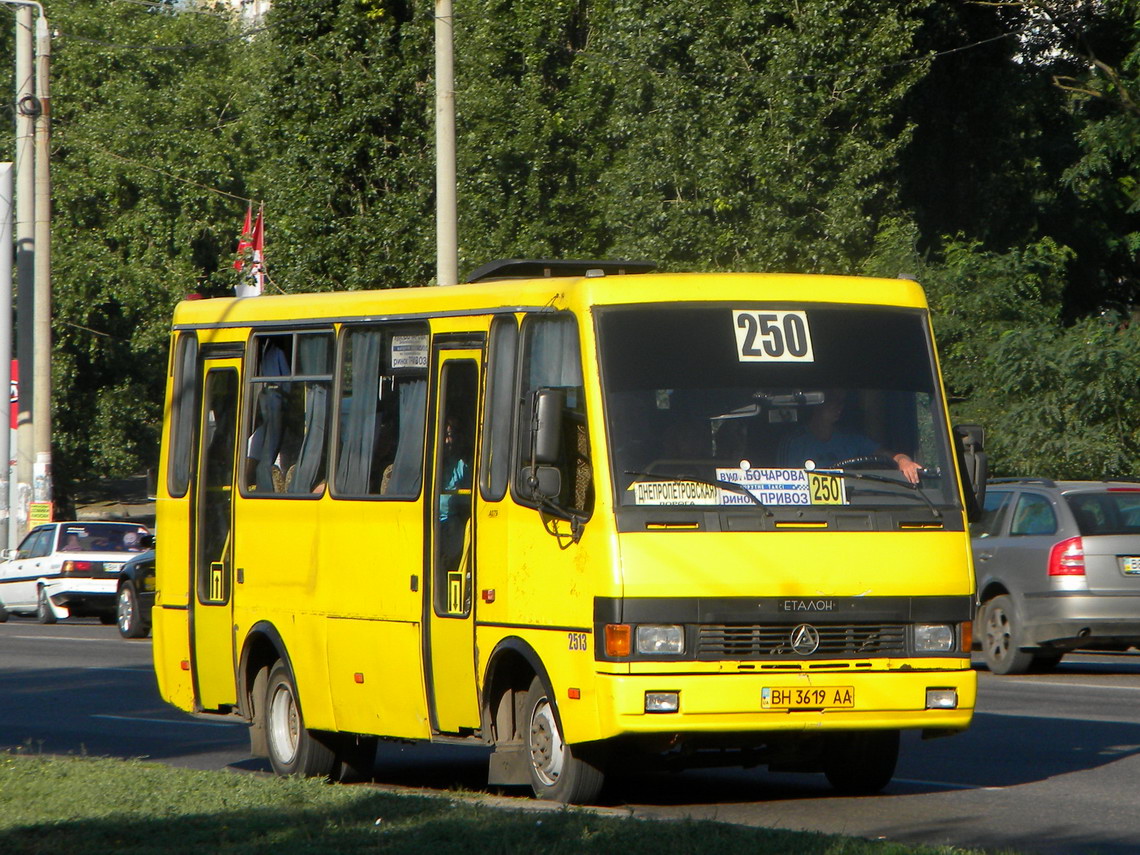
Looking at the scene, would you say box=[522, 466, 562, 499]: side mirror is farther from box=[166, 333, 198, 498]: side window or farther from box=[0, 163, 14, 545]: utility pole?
box=[0, 163, 14, 545]: utility pole

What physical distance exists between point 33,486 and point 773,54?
14.8m

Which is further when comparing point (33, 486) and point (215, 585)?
point (33, 486)

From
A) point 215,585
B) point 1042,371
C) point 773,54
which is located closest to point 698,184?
point 773,54

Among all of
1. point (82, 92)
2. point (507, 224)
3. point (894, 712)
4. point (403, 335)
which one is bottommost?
point (894, 712)

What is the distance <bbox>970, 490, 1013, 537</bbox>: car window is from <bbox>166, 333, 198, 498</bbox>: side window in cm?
852

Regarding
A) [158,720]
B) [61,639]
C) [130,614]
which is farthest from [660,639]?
[130,614]

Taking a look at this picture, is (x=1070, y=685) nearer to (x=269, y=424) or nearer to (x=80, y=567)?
(x=269, y=424)

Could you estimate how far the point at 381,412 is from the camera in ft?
35.7

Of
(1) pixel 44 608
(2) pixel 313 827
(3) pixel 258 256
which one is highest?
(3) pixel 258 256

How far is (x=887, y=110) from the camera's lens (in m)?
28.8

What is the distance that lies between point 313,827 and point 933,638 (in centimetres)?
301

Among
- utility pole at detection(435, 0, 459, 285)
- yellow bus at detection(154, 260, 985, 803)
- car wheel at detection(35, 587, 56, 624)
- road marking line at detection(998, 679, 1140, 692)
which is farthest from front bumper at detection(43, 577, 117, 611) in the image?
yellow bus at detection(154, 260, 985, 803)

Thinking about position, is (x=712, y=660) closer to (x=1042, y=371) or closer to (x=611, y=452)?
(x=611, y=452)

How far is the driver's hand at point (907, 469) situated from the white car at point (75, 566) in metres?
21.4
